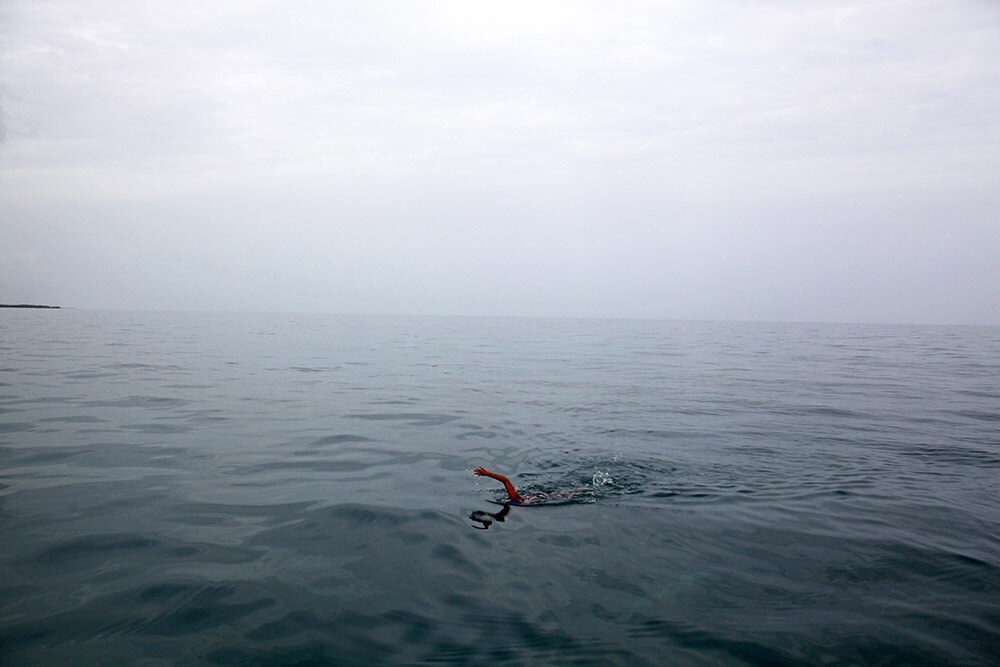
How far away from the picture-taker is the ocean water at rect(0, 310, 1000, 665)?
4234 millimetres

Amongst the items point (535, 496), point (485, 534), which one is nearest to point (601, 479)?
point (535, 496)

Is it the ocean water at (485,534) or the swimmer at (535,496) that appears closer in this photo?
the ocean water at (485,534)

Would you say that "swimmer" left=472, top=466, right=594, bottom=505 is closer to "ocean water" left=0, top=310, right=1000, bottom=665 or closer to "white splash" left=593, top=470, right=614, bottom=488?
"ocean water" left=0, top=310, right=1000, bottom=665

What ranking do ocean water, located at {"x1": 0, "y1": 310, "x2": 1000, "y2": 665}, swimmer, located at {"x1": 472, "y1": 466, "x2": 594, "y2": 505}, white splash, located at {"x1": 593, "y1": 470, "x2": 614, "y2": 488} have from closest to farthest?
ocean water, located at {"x1": 0, "y1": 310, "x2": 1000, "y2": 665}, swimmer, located at {"x1": 472, "y1": 466, "x2": 594, "y2": 505}, white splash, located at {"x1": 593, "y1": 470, "x2": 614, "y2": 488}

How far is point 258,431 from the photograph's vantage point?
10797 mm

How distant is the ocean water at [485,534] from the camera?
4234mm

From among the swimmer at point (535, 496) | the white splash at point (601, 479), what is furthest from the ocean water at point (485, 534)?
the swimmer at point (535, 496)

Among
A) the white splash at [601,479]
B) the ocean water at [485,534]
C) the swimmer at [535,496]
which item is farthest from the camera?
the white splash at [601,479]

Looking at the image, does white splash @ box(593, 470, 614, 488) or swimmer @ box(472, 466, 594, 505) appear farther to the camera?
white splash @ box(593, 470, 614, 488)

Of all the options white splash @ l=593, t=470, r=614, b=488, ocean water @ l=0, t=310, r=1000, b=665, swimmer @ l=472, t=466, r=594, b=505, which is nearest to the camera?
ocean water @ l=0, t=310, r=1000, b=665

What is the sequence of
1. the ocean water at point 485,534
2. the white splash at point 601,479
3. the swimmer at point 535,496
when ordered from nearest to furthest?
the ocean water at point 485,534, the swimmer at point 535,496, the white splash at point 601,479

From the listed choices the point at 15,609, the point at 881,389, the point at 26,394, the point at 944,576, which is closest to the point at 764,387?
the point at 881,389

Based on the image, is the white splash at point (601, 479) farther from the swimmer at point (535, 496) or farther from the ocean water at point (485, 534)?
the swimmer at point (535, 496)

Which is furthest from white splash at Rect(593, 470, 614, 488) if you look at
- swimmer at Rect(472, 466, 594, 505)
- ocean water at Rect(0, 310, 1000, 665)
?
swimmer at Rect(472, 466, 594, 505)
